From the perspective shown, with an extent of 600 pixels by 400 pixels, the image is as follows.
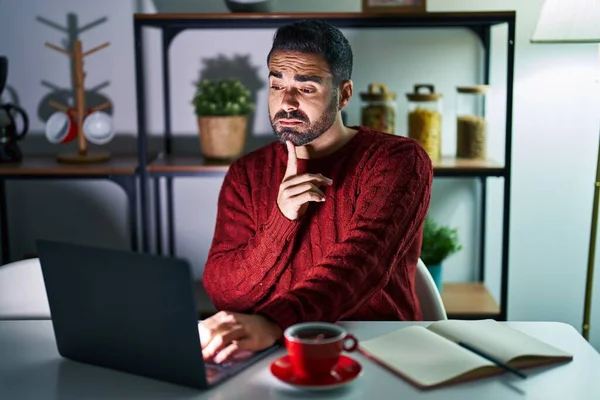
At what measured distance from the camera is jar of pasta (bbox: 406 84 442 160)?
274 centimetres

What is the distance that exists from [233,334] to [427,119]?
5.10ft

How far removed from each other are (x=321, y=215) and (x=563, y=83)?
4.74 feet

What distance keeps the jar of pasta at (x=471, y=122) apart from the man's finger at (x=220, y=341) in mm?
1601

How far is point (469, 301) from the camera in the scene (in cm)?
286

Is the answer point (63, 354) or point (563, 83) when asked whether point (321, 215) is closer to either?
point (63, 354)

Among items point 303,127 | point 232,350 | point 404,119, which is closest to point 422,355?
point 232,350

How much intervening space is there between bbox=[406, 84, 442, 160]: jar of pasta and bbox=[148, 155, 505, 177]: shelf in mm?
63

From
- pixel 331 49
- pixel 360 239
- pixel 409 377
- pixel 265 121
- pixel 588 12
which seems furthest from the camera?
pixel 265 121

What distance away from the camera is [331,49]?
185cm

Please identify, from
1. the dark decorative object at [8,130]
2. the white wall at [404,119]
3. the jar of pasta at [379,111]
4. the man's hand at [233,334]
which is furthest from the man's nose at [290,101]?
the dark decorative object at [8,130]

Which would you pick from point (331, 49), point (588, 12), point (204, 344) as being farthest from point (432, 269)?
point (204, 344)

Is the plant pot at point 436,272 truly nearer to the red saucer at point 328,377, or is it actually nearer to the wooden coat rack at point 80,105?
the wooden coat rack at point 80,105

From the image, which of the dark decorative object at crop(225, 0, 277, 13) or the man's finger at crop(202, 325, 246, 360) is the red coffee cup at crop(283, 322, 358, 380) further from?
the dark decorative object at crop(225, 0, 277, 13)

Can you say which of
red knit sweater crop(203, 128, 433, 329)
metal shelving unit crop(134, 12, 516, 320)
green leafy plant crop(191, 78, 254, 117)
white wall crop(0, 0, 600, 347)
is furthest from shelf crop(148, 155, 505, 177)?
red knit sweater crop(203, 128, 433, 329)
